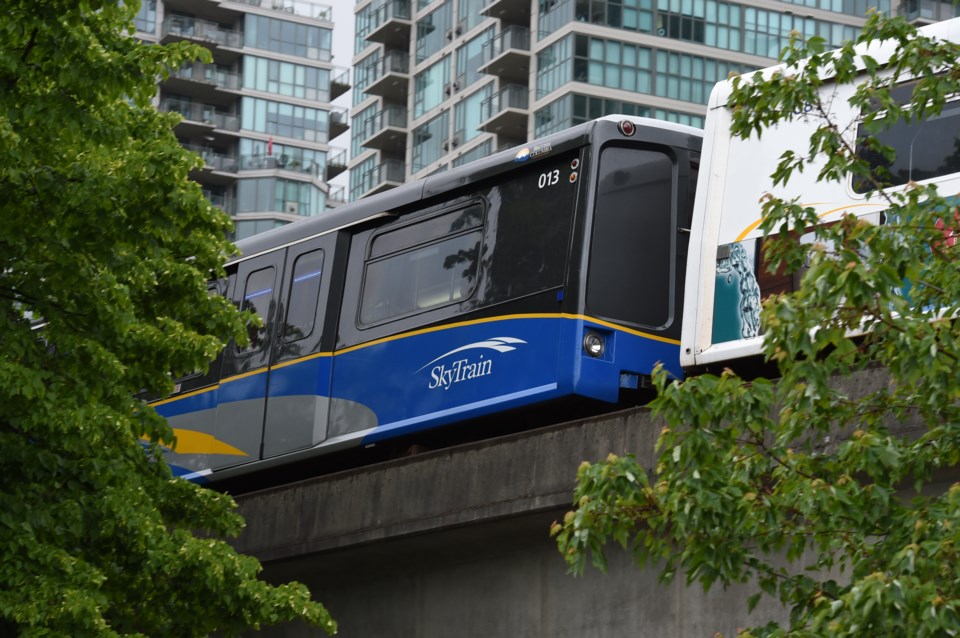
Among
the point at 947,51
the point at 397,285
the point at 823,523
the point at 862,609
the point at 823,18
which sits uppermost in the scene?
the point at 823,18

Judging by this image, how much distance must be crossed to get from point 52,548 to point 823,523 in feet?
18.0

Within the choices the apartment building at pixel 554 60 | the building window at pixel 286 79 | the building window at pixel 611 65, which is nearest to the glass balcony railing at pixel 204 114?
the building window at pixel 286 79

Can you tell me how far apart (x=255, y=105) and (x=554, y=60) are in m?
25.6

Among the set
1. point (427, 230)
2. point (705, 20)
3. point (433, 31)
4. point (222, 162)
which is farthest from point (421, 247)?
point (222, 162)

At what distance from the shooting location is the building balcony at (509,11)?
72562mm

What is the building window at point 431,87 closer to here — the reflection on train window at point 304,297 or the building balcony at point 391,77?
the building balcony at point 391,77

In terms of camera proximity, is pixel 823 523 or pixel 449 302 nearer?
pixel 823 523

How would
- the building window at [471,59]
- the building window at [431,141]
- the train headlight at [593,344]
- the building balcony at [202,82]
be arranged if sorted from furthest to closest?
the building balcony at [202,82] → the building window at [431,141] → the building window at [471,59] → the train headlight at [593,344]

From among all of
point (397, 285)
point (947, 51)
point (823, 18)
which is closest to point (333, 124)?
point (823, 18)

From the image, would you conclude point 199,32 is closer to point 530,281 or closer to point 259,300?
point 259,300

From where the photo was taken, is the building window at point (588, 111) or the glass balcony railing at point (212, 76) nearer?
the building window at point (588, 111)

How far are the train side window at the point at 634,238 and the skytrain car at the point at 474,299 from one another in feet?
0.04

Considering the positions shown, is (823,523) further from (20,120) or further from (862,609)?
(20,120)

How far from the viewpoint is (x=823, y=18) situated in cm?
7306
